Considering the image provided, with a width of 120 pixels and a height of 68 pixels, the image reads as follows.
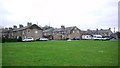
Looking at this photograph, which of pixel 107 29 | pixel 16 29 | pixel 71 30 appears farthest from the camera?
pixel 107 29

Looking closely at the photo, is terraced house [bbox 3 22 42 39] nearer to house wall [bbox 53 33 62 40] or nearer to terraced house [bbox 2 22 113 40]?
terraced house [bbox 2 22 113 40]

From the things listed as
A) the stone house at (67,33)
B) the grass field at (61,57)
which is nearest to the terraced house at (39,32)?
the stone house at (67,33)

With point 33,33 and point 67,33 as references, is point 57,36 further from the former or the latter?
point 33,33

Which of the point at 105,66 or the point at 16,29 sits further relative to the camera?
the point at 16,29

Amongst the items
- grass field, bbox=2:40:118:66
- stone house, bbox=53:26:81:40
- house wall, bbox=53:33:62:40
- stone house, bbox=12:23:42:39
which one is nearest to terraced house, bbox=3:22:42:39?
stone house, bbox=12:23:42:39

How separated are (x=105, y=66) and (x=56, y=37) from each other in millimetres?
98727

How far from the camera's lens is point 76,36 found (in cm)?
11488

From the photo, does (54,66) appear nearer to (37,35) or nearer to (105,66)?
(105,66)

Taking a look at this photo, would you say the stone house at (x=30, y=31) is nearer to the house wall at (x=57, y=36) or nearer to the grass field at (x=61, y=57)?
the house wall at (x=57, y=36)

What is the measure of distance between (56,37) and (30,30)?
1956cm

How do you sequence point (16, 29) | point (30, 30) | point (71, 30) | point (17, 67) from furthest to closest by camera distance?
point (71, 30) → point (16, 29) → point (30, 30) → point (17, 67)

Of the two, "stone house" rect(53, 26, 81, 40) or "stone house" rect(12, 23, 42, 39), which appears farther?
"stone house" rect(53, 26, 81, 40)

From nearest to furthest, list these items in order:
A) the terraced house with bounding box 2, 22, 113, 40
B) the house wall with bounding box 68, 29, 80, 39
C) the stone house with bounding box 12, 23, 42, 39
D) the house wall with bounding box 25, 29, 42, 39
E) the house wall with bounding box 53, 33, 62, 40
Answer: the stone house with bounding box 12, 23, 42, 39 < the house wall with bounding box 25, 29, 42, 39 < the terraced house with bounding box 2, 22, 113, 40 < the house wall with bounding box 68, 29, 80, 39 < the house wall with bounding box 53, 33, 62, 40

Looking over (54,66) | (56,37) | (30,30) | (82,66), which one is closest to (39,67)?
(54,66)
